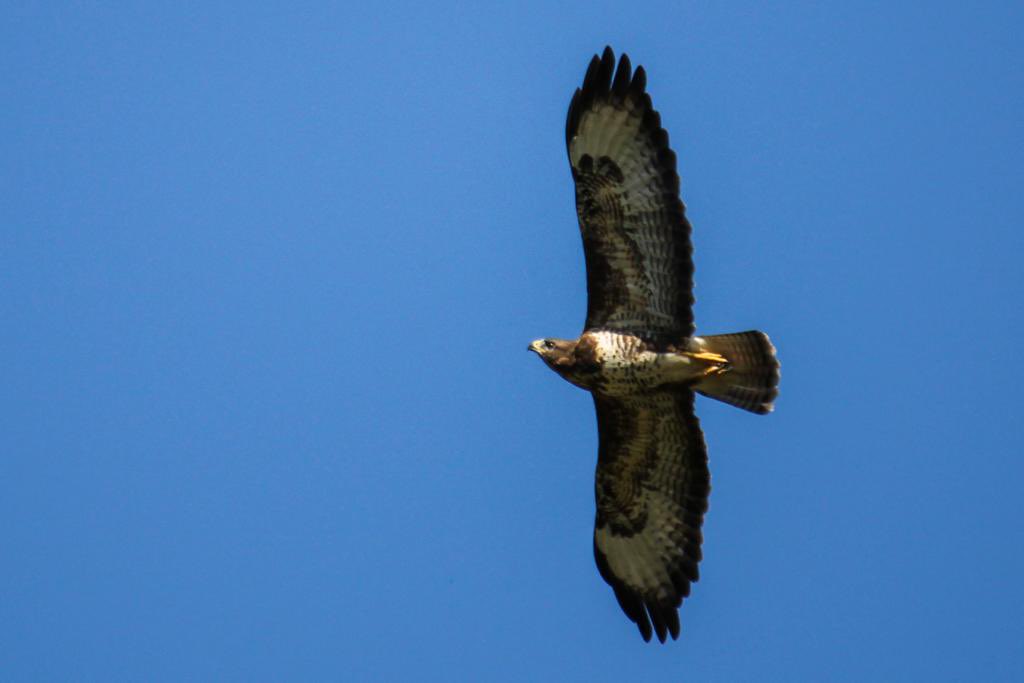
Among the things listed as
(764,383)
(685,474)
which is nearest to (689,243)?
(764,383)

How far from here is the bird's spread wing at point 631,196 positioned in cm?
971

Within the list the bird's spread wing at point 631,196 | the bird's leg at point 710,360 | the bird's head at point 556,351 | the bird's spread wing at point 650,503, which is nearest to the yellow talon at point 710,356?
the bird's leg at point 710,360

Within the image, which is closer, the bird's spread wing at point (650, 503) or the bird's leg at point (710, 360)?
the bird's leg at point (710, 360)

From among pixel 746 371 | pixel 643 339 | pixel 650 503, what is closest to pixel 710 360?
pixel 746 371

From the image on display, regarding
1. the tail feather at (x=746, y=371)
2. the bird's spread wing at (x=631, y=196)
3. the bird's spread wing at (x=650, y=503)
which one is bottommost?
the bird's spread wing at (x=650, y=503)

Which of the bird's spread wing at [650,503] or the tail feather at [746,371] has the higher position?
the tail feather at [746,371]

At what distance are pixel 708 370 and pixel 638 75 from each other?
2026 mm

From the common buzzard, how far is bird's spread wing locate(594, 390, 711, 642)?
0.03ft

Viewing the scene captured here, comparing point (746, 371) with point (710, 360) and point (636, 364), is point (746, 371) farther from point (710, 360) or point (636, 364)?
point (636, 364)

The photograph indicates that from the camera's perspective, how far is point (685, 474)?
35.1 ft

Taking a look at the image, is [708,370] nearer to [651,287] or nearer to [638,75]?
[651,287]

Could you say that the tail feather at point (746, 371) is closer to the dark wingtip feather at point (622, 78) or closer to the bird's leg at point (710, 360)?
the bird's leg at point (710, 360)

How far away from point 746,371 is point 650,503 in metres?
1.40

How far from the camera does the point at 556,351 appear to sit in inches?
398
